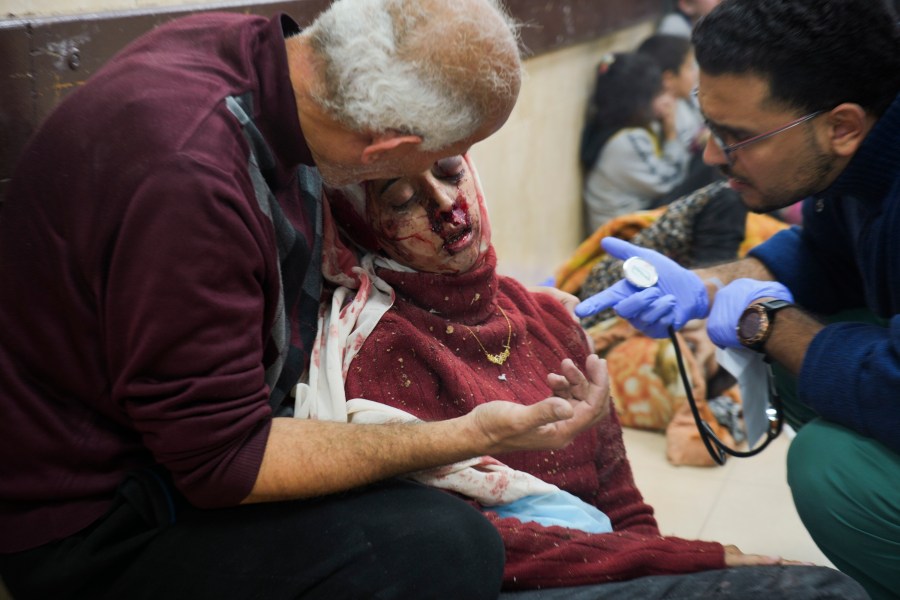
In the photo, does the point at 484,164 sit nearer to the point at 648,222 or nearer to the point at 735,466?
the point at 648,222

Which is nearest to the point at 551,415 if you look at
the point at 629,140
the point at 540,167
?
the point at 540,167

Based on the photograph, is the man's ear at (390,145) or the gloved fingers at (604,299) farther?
the gloved fingers at (604,299)

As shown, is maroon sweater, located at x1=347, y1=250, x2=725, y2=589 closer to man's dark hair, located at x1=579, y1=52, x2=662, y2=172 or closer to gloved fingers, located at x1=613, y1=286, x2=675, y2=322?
gloved fingers, located at x1=613, y1=286, x2=675, y2=322

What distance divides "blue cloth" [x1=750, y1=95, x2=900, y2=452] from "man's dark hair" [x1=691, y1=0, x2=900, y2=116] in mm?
74

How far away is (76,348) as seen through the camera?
49.4 inches

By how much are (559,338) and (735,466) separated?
107cm

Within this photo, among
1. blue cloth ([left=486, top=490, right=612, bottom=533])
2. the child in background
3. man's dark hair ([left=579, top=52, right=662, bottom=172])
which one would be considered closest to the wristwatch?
blue cloth ([left=486, top=490, right=612, bottom=533])

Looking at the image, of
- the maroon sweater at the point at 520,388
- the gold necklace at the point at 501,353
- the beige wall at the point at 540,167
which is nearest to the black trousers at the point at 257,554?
the maroon sweater at the point at 520,388

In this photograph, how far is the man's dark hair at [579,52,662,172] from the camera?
3.92 metres

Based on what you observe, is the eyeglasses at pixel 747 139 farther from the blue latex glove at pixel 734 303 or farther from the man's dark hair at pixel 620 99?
the man's dark hair at pixel 620 99

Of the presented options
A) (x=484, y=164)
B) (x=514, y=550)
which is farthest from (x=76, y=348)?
(x=484, y=164)

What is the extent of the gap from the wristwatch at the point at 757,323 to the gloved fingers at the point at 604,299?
0.79 feet

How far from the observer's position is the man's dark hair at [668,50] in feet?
13.5

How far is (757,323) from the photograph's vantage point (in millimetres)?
1802
